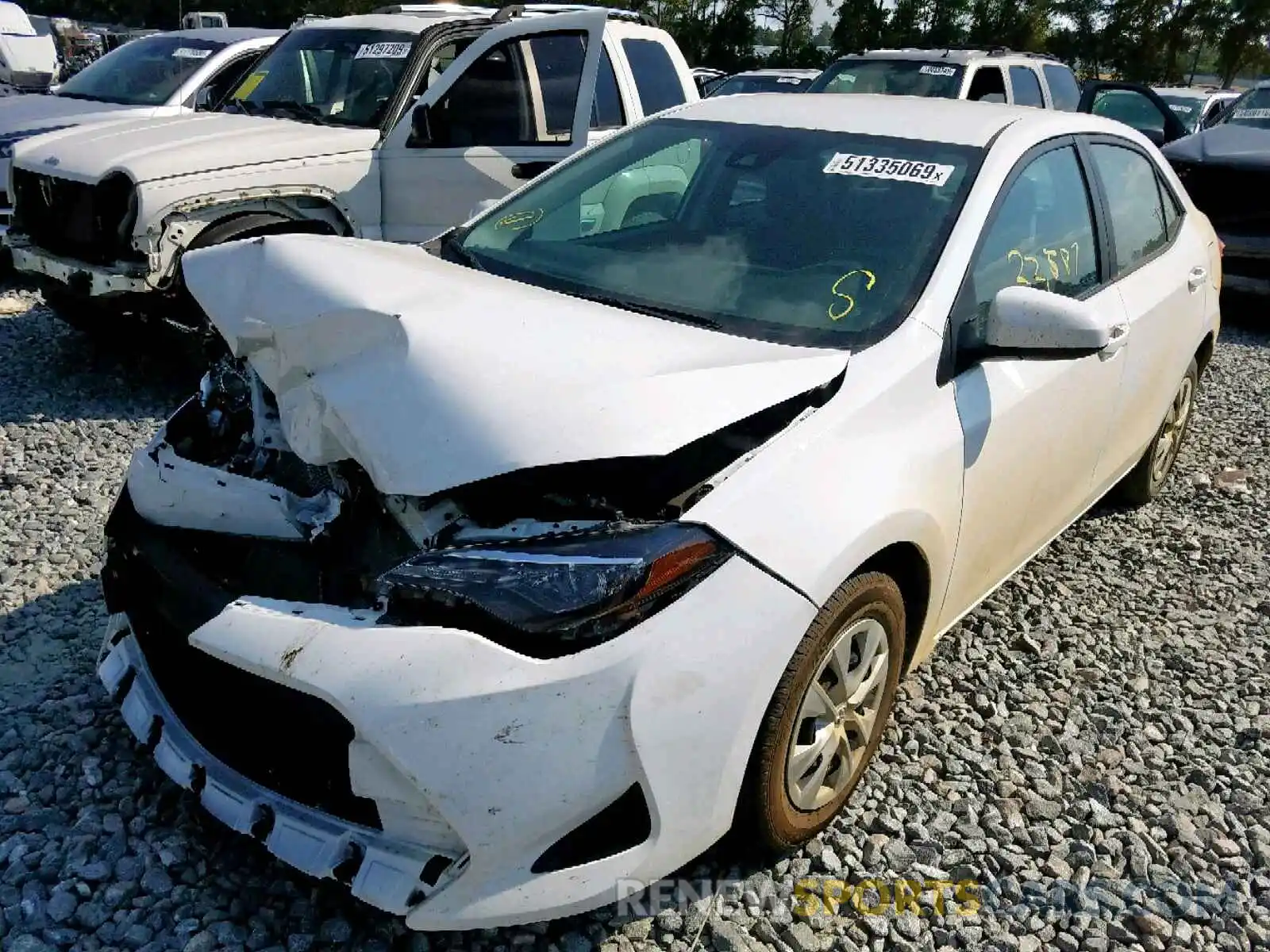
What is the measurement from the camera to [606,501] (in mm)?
2318

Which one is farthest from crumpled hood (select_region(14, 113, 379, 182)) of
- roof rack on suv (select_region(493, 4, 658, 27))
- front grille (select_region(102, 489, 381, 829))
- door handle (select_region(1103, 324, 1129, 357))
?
door handle (select_region(1103, 324, 1129, 357))

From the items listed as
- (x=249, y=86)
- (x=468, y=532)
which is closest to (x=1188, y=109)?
(x=249, y=86)

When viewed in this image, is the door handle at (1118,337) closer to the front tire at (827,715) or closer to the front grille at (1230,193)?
the front tire at (827,715)

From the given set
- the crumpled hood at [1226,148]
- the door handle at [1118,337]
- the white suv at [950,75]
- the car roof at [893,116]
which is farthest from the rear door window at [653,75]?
the crumpled hood at [1226,148]

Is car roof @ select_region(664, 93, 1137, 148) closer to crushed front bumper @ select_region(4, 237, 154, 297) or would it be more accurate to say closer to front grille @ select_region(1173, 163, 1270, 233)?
crushed front bumper @ select_region(4, 237, 154, 297)

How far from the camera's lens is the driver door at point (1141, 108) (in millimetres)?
9695

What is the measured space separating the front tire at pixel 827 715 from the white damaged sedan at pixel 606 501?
1 centimetres

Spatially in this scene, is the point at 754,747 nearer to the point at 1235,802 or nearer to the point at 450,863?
the point at 450,863

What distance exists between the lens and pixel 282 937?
236 cm

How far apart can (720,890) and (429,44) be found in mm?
5470

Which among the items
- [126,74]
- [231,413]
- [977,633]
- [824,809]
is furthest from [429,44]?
[824,809]

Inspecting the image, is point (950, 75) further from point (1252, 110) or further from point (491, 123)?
point (491, 123)

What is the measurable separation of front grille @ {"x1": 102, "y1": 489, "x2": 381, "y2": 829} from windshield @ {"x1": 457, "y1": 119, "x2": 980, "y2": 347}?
1305mm

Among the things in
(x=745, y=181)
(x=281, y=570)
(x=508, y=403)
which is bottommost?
(x=281, y=570)
